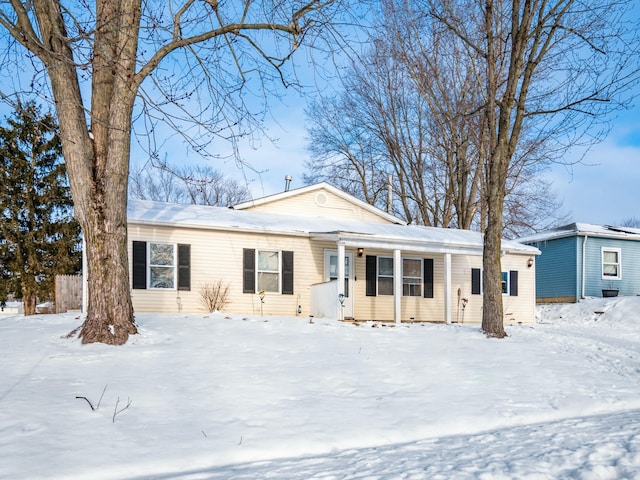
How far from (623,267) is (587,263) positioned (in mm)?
1894

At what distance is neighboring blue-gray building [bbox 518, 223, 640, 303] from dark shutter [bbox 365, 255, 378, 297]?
9.73m

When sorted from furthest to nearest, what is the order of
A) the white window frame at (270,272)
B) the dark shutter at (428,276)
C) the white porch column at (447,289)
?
the dark shutter at (428,276) → the white porch column at (447,289) → the white window frame at (270,272)

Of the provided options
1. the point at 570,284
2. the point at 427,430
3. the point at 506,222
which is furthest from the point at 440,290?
the point at 427,430

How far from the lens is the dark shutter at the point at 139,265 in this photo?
13156mm

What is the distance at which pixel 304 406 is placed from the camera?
6.30 m

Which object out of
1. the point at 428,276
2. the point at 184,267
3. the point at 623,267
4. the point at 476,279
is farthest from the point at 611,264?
the point at 184,267

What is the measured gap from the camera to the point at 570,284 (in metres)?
22.0

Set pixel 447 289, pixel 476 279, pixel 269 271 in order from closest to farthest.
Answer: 1. pixel 269 271
2. pixel 447 289
3. pixel 476 279

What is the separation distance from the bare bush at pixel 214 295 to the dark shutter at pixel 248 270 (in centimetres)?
50

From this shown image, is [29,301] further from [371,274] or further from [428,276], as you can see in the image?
[428,276]

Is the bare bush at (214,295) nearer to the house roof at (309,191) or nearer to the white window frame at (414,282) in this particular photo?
the house roof at (309,191)

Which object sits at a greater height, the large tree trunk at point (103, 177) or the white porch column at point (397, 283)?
the large tree trunk at point (103, 177)

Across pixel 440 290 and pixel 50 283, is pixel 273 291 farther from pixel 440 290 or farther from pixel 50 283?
pixel 50 283

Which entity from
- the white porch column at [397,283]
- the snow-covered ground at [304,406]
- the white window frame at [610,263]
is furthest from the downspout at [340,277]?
the white window frame at [610,263]
